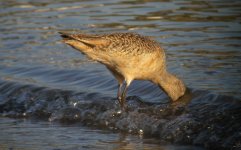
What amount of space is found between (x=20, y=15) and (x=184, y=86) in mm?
5733

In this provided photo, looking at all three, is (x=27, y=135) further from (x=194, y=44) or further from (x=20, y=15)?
(x=20, y=15)

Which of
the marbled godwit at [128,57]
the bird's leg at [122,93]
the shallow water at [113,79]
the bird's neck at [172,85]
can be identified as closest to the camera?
the shallow water at [113,79]

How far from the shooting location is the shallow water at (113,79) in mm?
8766

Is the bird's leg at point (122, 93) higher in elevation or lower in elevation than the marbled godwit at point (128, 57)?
lower

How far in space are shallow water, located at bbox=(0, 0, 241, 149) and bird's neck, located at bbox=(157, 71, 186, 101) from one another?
135mm

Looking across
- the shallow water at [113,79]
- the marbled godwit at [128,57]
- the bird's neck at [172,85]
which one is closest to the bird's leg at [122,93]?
the marbled godwit at [128,57]

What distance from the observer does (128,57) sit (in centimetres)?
945

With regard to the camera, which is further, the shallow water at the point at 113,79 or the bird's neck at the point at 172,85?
the bird's neck at the point at 172,85

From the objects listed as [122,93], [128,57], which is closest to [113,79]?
[122,93]

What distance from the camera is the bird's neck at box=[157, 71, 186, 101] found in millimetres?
10109

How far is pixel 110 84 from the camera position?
36.0 ft

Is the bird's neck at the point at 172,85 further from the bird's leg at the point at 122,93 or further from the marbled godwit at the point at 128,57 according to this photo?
the bird's leg at the point at 122,93

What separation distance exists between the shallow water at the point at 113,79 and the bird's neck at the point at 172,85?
135 millimetres

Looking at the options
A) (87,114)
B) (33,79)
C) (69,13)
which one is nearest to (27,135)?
(87,114)
